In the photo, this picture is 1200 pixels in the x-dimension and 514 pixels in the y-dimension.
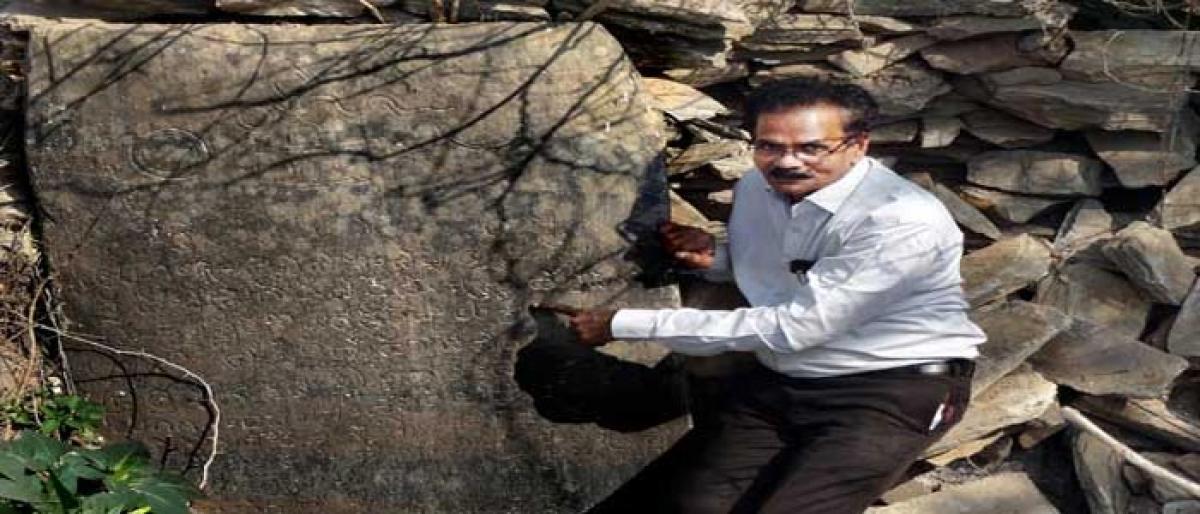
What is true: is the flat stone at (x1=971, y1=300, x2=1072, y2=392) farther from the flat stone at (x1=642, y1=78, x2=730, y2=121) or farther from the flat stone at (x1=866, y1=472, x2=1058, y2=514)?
the flat stone at (x1=642, y1=78, x2=730, y2=121)

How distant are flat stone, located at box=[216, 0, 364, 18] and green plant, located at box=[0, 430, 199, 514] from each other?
1.15 meters

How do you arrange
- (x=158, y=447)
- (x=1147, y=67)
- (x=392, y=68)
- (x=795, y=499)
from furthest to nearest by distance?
(x=1147, y=67) → (x=158, y=447) → (x=392, y=68) → (x=795, y=499)

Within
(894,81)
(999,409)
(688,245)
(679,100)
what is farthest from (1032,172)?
(688,245)

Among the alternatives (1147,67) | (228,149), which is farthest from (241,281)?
(1147,67)

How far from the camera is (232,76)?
3.56 m

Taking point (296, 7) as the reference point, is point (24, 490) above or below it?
below

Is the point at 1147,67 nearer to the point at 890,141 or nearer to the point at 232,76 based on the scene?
the point at 890,141

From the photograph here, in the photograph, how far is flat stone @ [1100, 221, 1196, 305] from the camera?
406cm

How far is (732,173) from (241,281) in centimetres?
133

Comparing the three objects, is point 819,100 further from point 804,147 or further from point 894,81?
point 894,81

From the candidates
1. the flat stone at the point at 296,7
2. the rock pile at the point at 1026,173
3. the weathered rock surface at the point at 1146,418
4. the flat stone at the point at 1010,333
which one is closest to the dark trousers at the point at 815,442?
the flat stone at the point at 1010,333

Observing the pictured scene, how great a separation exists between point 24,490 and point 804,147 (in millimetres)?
1930

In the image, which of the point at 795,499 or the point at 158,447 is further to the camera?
the point at 158,447

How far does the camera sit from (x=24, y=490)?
128 inches
